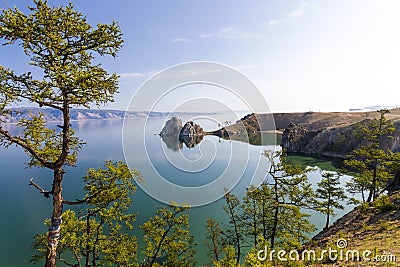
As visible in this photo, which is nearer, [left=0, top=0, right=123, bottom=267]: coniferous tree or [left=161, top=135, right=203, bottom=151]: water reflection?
[left=0, top=0, right=123, bottom=267]: coniferous tree

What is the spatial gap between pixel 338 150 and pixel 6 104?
101366 mm

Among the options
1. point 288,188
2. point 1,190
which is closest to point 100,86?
point 288,188

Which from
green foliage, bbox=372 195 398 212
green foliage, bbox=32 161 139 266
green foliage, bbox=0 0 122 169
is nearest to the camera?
green foliage, bbox=0 0 122 169

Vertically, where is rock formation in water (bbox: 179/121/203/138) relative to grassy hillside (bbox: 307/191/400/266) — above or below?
above

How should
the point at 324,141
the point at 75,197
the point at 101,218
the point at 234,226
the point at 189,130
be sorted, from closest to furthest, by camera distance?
the point at 101,218, the point at 234,226, the point at 75,197, the point at 324,141, the point at 189,130

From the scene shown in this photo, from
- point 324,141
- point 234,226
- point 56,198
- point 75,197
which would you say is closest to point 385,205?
point 234,226

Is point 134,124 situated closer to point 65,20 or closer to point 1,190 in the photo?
point 65,20

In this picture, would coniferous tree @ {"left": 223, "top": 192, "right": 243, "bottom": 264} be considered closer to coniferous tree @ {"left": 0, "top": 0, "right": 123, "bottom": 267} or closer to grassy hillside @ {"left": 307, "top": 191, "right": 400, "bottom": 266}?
grassy hillside @ {"left": 307, "top": 191, "right": 400, "bottom": 266}

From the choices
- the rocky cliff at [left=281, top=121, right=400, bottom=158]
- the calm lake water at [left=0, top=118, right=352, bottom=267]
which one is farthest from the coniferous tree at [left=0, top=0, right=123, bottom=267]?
the rocky cliff at [left=281, top=121, right=400, bottom=158]

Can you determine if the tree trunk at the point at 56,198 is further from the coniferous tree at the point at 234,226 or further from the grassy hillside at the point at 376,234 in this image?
the coniferous tree at the point at 234,226

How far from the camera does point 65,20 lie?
884 cm

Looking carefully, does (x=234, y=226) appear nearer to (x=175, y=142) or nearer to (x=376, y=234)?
(x=376, y=234)

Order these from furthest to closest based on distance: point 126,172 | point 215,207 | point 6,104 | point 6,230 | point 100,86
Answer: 1. point 215,207
2. point 6,230
3. point 126,172
4. point 100,86
5. point 6,104

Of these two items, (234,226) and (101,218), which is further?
(234,226)
